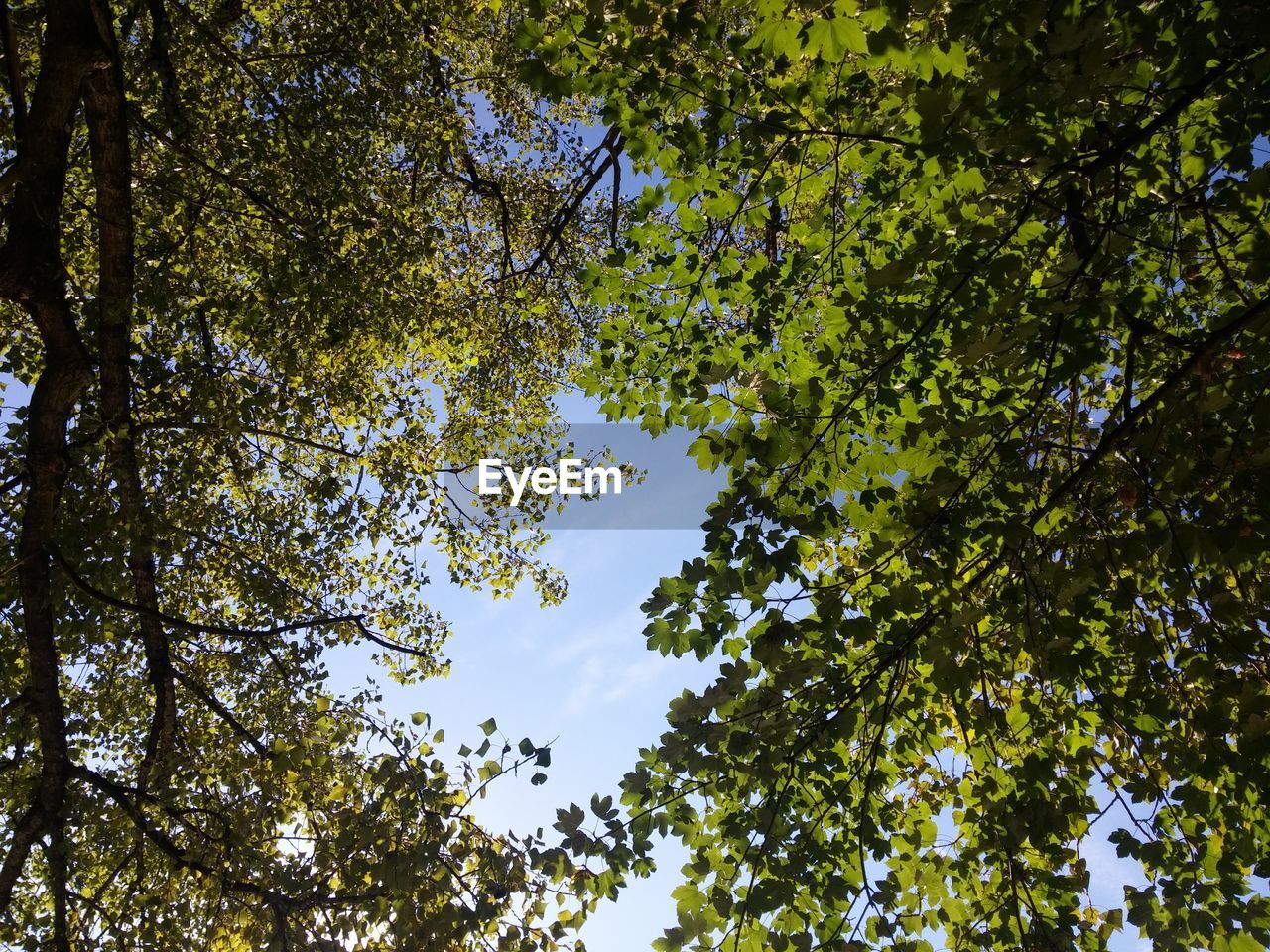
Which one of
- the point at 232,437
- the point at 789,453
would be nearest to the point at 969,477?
the point at 789,453

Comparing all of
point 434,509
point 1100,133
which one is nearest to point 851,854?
point 1100,133

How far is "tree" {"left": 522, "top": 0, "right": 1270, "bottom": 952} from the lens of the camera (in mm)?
3236

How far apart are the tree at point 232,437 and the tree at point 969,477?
1.39m

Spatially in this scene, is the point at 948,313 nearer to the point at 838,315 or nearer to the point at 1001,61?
the point at 838,315

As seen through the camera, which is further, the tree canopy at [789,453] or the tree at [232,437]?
the tree at [232,437]

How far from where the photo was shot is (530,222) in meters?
12.2

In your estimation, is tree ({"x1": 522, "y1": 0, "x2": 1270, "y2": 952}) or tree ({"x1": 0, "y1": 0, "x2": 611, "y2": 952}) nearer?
tree ({"x1": 522, "y1": 0, "x2": 1270, "y2": 952})

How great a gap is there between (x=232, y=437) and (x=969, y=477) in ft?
21.1

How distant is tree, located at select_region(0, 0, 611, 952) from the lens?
528 centimetres

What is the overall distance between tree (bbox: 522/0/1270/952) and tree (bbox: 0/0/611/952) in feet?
4.57

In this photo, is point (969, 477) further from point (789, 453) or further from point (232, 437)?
point (232, 437)

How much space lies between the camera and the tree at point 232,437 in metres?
5.28

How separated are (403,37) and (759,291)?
228 inches

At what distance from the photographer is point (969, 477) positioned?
3447mm
